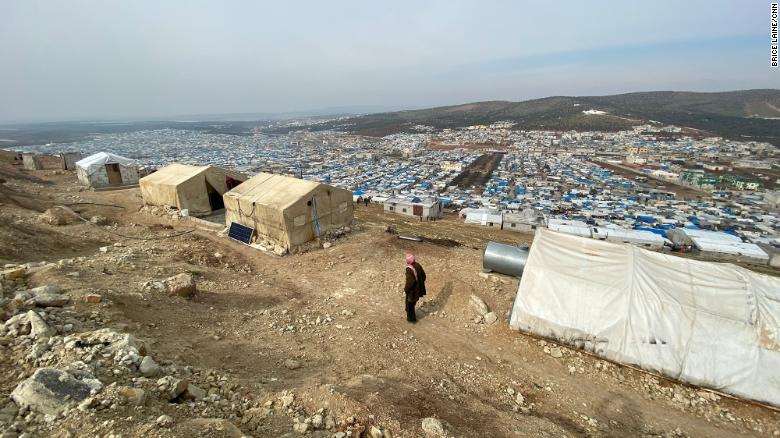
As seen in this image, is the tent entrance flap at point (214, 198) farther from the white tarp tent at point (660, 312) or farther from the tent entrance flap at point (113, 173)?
the white tarp tent at point (660, 312)

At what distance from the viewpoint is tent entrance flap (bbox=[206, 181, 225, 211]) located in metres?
16.1

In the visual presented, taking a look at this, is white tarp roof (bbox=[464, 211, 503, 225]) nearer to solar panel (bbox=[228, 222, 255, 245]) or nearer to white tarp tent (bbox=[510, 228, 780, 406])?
solar panel (bbox=[228, 222, 255, 245])

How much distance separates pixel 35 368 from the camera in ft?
12.5

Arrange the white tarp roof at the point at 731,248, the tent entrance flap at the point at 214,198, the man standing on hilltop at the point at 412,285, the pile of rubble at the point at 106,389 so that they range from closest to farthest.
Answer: the pile of rubble at the point at 106,389
the man standing on hilltop at the point at 412,285
the tent entrance flap at the point at 214,198
the white tarp roof at the point at 731,248

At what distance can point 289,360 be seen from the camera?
19.1 ft

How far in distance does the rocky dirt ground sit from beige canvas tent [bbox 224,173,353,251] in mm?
1464

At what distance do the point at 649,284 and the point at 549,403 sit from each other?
300 centimetres

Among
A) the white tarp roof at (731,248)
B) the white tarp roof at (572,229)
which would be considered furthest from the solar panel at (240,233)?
the white tarp roof at (731,248)

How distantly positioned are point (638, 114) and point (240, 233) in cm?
17849

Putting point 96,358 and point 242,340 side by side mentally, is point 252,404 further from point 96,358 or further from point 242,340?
point 242,340

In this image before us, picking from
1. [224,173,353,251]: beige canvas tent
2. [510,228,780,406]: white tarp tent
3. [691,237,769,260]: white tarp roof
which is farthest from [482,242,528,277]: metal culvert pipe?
[691,237,769,260]: white tarp roof

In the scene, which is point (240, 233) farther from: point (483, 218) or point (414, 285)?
point (483, 218)

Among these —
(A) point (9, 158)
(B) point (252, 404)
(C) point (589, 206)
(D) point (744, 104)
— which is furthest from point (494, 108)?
(B) point (252, 404)

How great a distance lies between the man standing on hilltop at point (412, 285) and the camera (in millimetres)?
7348
